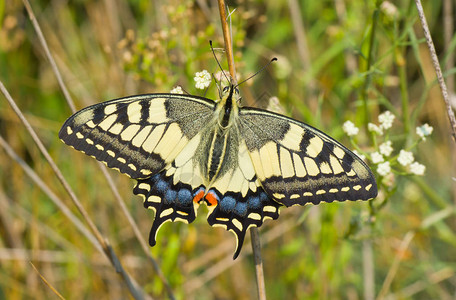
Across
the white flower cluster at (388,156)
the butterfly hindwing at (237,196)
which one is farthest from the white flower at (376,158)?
the butterfly hindwing at (237,196)

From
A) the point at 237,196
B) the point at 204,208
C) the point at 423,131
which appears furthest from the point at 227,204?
the point at 423,131

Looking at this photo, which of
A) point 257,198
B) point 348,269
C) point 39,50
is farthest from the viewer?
point 39,50

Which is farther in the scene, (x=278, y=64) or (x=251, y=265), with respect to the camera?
(x=251, y=265)

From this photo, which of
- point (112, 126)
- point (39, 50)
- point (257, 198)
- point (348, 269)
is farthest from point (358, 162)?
point (39, 50)

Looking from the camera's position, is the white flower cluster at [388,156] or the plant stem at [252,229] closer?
the plant stem at [252,229]

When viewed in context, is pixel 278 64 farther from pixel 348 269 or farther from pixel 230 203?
pixel 348 269

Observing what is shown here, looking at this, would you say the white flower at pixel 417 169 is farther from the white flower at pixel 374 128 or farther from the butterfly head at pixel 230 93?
the butterfly head at pixel 230 93

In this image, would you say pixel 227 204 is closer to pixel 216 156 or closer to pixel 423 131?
pixel 216 156
